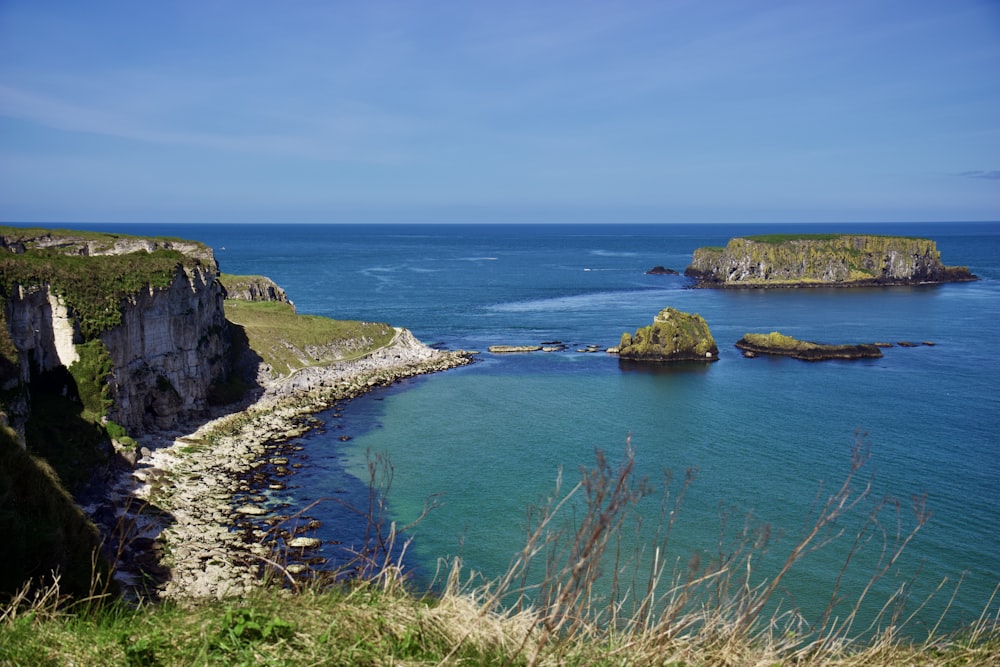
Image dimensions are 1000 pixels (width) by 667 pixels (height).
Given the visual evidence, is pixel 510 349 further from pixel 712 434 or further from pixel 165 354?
pixel 165 354

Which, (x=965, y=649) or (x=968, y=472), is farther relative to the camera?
(x=968, y=472)

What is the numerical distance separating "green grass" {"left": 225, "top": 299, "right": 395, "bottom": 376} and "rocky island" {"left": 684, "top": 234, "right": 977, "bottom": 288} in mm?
78396

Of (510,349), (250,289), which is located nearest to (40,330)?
(510,349)

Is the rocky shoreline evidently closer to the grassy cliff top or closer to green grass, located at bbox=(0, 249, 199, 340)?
green grass, located at bbox=(0, 249, 199, 340)

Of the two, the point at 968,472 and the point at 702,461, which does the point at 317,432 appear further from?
the point at 968,472

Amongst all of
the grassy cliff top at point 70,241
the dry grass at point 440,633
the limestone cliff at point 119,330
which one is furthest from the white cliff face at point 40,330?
the dry grass at point 440,633

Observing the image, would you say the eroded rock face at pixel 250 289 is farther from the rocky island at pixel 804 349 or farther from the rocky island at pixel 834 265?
the rocky island at pixel 834 265

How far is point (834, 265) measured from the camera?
5025 inches

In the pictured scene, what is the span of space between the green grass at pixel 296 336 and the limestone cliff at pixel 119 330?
6777mm

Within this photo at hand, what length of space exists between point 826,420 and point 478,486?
23.9 metres

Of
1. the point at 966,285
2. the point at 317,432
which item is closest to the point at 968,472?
the point at 317,432

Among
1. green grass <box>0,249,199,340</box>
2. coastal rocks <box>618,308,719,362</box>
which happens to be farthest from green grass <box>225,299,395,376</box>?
coastal rocks <box>618,308,719,362</box>

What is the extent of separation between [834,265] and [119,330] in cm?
12183

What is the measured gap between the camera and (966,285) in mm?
122938
